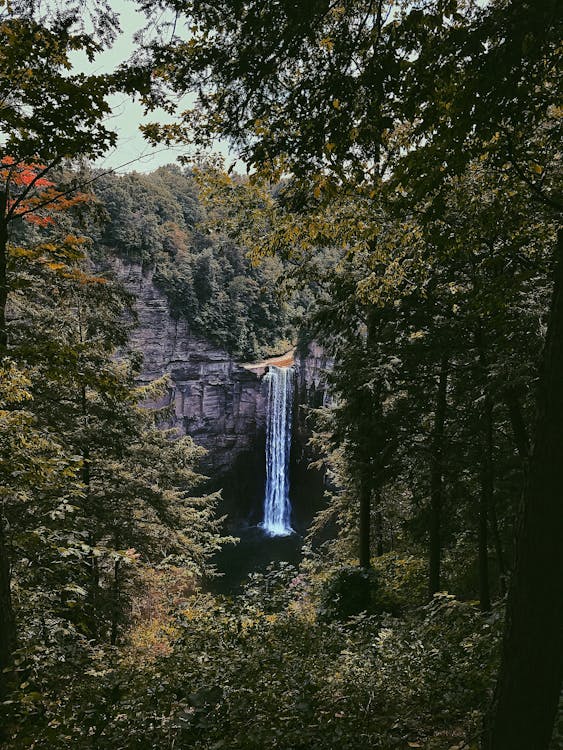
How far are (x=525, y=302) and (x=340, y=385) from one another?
3.82 m

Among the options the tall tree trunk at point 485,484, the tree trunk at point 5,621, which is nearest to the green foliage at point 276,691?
the tree trunk at point 5,621

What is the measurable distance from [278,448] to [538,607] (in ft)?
100

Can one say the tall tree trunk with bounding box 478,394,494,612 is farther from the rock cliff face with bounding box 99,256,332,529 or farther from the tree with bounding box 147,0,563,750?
the rock cliff face with bounding box 99,256,332,529

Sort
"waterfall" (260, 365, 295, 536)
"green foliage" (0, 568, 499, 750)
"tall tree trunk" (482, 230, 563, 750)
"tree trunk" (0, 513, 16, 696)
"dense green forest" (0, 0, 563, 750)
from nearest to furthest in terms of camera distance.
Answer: "tall tree trunk" (482, 230, 563, 750) < "dense green forest" (0, 0, 563, 750) < "green foliage" (0, 568, 499, 750) < "tree trunk" (0, 513, 16, 696) < "waterfall" (260, 365, 295, 536)

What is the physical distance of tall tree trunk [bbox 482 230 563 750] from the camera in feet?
6.94

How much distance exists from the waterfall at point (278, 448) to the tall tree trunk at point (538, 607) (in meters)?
29.7

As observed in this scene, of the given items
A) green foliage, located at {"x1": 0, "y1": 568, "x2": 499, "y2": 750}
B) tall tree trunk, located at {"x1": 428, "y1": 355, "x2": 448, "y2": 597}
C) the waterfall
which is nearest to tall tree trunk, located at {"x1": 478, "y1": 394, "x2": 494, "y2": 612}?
tall tree trunk, located at {"x1": 428, "y1": 355, "x2": 448, "y2": 597}

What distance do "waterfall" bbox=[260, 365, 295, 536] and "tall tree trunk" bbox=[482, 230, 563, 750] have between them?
2968 cm

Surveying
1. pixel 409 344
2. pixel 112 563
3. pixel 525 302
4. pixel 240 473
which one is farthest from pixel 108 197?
pixel 525 302

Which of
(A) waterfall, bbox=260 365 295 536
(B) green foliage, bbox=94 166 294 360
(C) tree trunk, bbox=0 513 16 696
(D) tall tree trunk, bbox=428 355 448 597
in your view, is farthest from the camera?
(B) green foliage, bbox=94 166 294 360

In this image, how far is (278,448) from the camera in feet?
106

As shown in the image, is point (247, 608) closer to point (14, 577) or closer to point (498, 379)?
point (14, 577)

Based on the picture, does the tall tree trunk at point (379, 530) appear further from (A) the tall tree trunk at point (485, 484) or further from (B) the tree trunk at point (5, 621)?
(B) the tree trunk at point (5, 621)

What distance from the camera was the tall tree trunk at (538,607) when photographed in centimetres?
212
